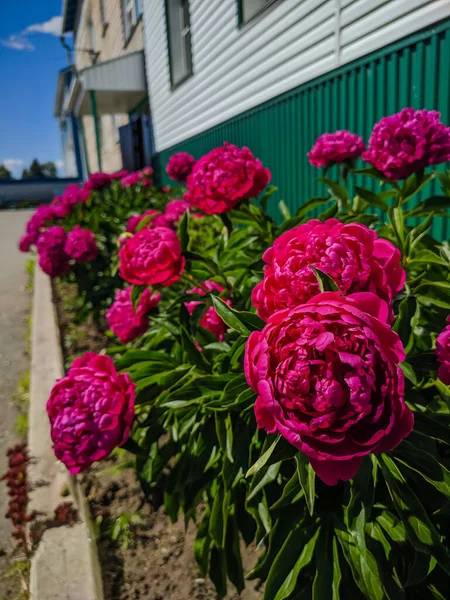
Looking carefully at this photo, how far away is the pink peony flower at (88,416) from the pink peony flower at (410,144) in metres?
1.17

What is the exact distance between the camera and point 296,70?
5.74 metres

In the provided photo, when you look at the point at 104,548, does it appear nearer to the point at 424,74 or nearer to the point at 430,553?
the point at 430,553

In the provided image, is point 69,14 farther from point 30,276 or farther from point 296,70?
point 296,70

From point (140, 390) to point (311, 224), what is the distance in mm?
806

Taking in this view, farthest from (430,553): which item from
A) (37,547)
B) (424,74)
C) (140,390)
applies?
(424,74)

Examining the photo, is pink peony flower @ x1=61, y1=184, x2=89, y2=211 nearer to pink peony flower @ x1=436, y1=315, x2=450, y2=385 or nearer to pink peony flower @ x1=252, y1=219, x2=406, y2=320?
pink peony flower @ x1=252, y1=219, x2=406, y2=320

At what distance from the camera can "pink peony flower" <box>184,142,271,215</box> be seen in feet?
5.72

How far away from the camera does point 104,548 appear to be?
2170 millimetres

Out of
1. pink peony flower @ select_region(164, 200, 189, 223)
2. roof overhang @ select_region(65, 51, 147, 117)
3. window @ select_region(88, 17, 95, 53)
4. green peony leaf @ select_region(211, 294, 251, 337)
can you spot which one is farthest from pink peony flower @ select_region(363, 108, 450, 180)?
window @ select_region(88, 17, 95, 53)

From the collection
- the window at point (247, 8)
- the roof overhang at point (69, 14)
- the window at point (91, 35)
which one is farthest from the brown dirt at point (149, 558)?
the roof overhang at point (69, 14)

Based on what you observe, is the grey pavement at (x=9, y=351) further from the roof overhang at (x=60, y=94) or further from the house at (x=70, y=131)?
the roof overhang at (x=60, y=94)

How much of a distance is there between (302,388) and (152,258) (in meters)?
0.77

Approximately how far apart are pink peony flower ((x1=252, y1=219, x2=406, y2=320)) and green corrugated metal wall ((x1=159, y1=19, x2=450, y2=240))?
3093 mm

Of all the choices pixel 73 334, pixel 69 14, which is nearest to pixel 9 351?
pixel 73 334
